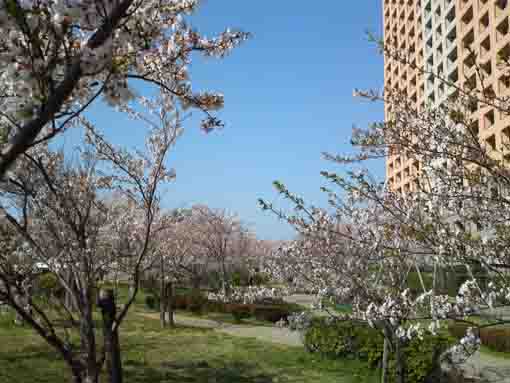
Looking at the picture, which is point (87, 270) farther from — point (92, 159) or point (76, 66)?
point (76, 66)

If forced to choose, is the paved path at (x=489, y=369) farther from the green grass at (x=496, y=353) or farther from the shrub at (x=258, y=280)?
the shrub at (x=258, y=280)

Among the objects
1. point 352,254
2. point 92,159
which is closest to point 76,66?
point 92,159

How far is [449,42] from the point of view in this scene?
3762 centimetres

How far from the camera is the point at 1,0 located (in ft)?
4.77

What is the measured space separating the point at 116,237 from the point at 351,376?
6952 mm

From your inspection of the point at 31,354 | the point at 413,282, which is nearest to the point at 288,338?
the point at 413,282

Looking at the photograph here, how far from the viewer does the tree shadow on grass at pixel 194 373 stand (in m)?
9.44

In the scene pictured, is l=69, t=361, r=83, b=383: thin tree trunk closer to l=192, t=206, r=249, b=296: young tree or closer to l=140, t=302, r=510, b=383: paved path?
l=140, t=302, r=510, b=383: paved path

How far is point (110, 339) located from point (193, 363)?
316 inches

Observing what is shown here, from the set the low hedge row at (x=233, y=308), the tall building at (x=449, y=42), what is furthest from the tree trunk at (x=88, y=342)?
the tall building at (x=449, y=42)

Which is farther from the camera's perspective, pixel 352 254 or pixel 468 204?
pixel 352 254

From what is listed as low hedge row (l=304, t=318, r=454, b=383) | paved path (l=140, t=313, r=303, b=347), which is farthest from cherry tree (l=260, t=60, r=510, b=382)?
paved path (l=140, t=313, r=303, b=347)

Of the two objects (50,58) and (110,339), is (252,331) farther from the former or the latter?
(50,58)

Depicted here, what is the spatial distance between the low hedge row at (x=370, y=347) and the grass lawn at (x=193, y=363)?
0.32 meters
